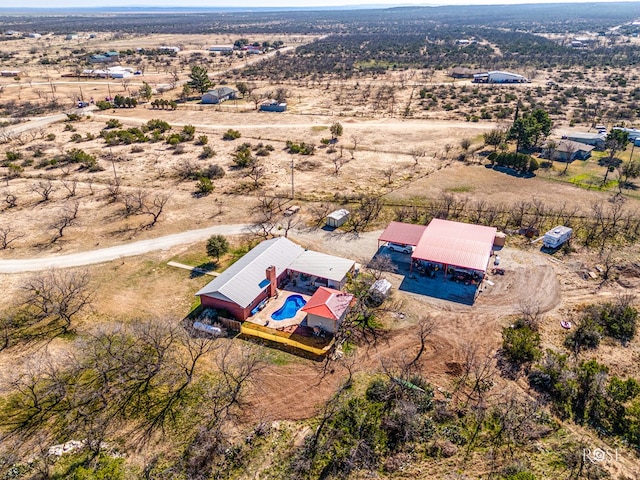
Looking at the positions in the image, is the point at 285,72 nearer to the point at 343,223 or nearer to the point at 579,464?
the point at 343,223

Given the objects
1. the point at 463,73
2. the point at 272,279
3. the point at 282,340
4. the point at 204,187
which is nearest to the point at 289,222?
the point at 272,279

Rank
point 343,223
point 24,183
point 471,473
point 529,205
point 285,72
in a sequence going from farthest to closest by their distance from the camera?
1. point 285,72
2. point 24,183
3. point 529,205
4. point 343,223
5. point 471,473

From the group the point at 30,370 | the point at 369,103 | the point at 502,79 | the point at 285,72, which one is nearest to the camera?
the point at 30,370

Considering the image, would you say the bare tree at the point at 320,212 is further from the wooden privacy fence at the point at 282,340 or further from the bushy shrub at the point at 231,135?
the bushy shrub at the point at 231,135

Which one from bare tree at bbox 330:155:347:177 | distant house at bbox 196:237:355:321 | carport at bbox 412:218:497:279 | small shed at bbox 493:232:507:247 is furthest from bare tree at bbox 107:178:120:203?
small shed at bbox 493:232:507:247

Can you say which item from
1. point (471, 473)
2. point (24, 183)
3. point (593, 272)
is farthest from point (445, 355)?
point (24, 183)

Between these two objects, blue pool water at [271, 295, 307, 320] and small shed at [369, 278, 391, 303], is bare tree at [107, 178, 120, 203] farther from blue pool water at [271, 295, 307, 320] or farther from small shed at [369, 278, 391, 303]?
small shed at [369, 278, 391, 303]

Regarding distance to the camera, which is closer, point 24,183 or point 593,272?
point 593,272

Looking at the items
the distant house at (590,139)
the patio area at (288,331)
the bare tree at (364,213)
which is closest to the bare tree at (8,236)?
the patio area at (288,331)
